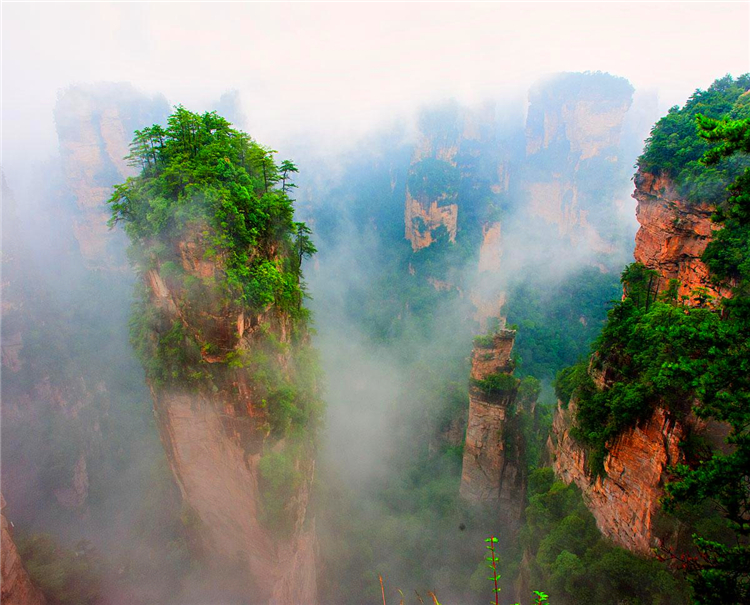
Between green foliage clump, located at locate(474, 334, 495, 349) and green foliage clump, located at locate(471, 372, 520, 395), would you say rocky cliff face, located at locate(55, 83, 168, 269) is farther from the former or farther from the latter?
green foliage clump, located at locate(471, 372, 520, 395)

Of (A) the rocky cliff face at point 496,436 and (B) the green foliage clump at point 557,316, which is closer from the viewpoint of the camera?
(A) the rocky cliff face at point 496,436

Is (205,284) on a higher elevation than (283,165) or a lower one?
lower

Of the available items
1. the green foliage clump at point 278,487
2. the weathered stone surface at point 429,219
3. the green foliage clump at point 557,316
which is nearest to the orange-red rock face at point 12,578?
the green foliage clump at point 278,487

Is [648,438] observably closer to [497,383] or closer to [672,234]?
[672,234]

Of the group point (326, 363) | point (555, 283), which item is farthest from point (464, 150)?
point (326, 363)

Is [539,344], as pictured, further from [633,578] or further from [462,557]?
[633,578]

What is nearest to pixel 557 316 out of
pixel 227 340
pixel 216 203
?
pixel 227 340

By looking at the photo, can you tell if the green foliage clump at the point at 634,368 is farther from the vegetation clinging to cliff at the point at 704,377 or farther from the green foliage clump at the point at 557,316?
the green foliage clump at the point at 557,316
